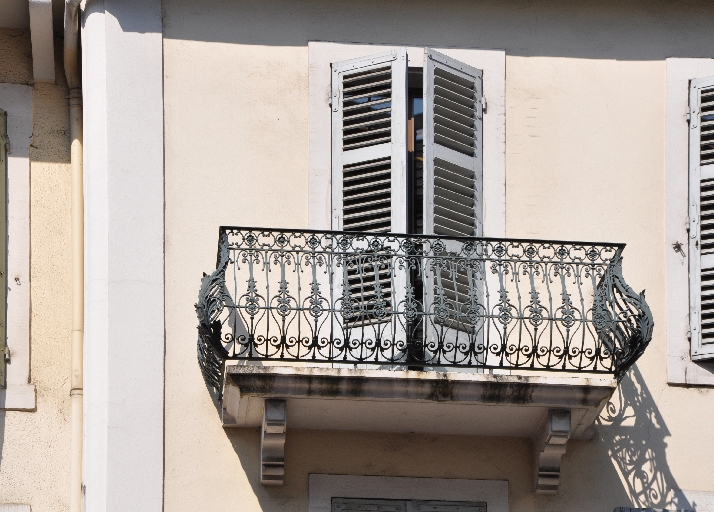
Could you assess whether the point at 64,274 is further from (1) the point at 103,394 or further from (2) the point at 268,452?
(2) the point at 268,452

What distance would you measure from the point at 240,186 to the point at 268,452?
1.98 m

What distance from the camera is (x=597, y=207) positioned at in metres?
14.1

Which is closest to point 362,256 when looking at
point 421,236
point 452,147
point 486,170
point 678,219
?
point 421,236

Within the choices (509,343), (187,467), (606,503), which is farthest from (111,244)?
(606,503)

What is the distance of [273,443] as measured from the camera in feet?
42.3

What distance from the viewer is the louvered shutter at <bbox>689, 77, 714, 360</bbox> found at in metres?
13.7

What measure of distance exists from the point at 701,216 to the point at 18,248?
4749mm

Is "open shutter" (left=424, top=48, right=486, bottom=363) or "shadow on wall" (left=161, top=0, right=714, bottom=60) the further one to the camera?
"shadow on wall" (left=161, top=0, right=714, bottom=60)

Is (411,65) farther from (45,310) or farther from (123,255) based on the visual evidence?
(45,310)

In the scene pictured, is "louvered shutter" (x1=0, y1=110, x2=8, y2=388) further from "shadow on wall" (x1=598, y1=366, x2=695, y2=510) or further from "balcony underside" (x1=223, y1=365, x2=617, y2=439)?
"shadow on wall" (x1=598, y1=366, x2=695, y2=510)

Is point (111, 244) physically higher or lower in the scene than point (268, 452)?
higher

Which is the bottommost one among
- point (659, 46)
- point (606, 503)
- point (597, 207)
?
point (606, 503)

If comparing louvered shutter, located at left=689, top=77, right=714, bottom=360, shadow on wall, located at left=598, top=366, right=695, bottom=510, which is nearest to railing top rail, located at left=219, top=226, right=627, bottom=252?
louvered shutter, located at left=689, top=77, right=714, bottom=360

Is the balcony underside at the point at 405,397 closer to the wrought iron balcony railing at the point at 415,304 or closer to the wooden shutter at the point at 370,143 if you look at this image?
the wrought iron balcony railing at the point at 415,304
